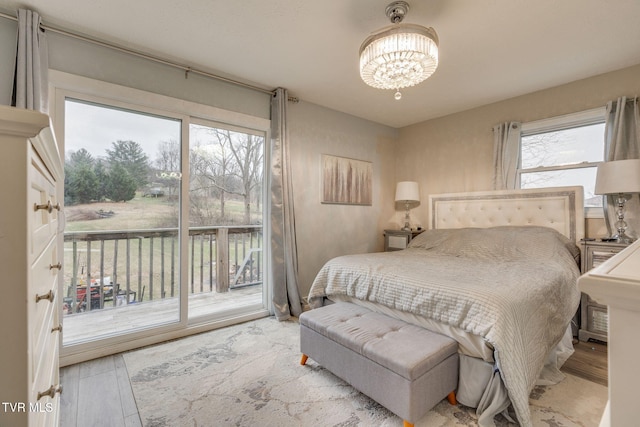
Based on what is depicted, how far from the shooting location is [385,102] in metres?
3.56

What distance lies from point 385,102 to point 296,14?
72.1 inches

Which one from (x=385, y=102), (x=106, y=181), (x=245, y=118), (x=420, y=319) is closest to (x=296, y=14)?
(x=245, y=118)

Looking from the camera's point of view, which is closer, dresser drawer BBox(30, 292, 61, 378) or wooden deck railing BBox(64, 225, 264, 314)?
dresser drawer BBox(30, 292, 61, 378)

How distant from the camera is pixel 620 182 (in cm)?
242

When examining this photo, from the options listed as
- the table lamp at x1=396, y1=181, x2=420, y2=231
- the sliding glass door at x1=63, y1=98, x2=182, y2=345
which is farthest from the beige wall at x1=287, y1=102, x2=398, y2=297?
the sliding glass door at x1=63, y1=98, x2=182, y2=345

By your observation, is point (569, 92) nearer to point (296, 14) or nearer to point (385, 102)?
point (385, 102)

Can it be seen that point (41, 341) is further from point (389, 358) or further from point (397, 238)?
point (397, 238)

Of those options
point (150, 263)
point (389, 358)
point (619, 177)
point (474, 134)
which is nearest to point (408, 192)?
point (474, 134)

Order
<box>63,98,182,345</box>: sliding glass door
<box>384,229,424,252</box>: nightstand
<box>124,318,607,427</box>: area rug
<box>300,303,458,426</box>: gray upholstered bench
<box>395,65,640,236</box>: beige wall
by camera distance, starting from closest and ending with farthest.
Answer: <box>300,303,458,426</box>: gray upholstered bench → <box>124,318,607,427</box>: area rug → <box>63,98,182,345</box>: sliding glass door → <box>395,65,640,236</box>: beige wall → <box>384,229,424,252</box>: nightstand

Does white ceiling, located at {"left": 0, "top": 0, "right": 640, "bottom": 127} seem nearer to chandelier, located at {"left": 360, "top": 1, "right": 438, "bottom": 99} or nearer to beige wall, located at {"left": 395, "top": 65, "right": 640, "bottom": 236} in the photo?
beige wall, located at {"left": 395, "top": 65, "right": 640, "bottom": 236}

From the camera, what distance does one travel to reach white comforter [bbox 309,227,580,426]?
150cm

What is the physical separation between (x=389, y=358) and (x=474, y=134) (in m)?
3.25

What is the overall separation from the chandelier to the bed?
1363 mm

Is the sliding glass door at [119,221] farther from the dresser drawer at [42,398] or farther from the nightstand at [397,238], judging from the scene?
the nightstand at [397,238]
